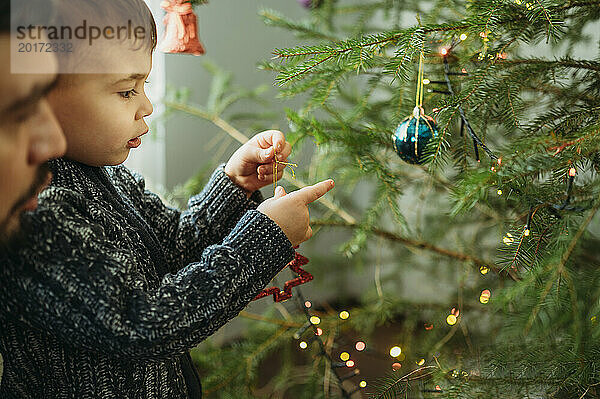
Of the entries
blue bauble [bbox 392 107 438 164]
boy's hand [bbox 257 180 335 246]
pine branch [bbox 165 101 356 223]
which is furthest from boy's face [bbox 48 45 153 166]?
pine branch [bbox 165 101 356 223]

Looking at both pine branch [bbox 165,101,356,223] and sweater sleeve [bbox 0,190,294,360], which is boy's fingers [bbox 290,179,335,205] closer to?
sweater sleeve [bbox 0,190,294,360]

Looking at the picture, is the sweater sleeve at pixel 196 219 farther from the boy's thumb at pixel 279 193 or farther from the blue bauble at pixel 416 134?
the blue bauble at pixel 416 134

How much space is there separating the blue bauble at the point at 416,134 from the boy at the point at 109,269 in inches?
4.8

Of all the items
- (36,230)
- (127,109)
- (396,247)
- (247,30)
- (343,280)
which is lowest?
(343,280)

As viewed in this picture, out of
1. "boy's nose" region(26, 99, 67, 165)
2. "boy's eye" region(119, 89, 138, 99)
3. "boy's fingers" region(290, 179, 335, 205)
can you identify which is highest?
"boy's eye" region(119, 89, 138, 99)

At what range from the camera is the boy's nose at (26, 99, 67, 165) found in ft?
1.38

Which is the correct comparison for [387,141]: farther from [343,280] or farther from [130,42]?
[343,280]

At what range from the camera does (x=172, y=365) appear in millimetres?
664

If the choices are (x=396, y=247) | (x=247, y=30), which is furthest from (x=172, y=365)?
(x=247, y=30)

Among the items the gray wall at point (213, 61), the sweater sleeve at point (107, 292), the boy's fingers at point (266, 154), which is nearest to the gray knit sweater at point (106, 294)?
the sweater sleeve at point (107, 292)

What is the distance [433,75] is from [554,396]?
484 mm

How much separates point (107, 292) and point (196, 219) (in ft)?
0.89

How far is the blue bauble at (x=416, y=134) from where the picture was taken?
662 mm

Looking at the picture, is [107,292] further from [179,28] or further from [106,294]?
[179,28]
